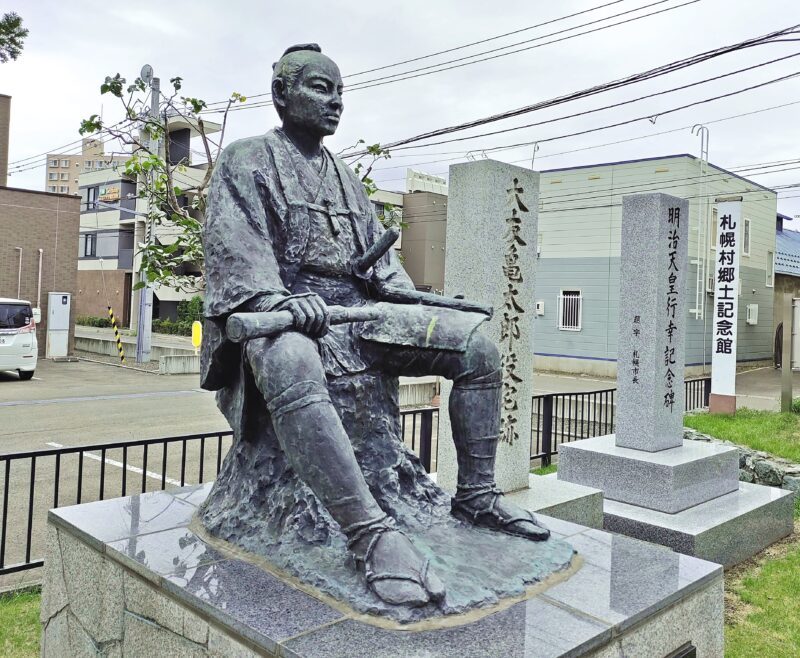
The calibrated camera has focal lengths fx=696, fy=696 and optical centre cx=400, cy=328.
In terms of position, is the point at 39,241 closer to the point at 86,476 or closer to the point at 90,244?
the point at 90,244

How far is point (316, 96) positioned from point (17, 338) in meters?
15.0

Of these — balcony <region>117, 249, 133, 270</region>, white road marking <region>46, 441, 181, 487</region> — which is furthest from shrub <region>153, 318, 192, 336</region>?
white road marking <region>46, 441, 181, 487</region>

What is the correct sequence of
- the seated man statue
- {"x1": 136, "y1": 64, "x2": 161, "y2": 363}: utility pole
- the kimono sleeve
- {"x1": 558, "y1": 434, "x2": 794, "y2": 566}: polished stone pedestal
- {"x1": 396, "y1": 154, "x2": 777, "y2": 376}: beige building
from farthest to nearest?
{"x1": 396, "y1": 154, "x2": 777, "y2": 376}: beige building < {"x1": 136, "y1": 64, "x2": 161, "y2": 363}: utility pole < {"x1": 558, "y1": 434, "x2": 794, "y2": 566}: polished stone pedestal < the kimono sleeve < the seated man statue

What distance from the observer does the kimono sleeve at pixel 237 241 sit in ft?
9.23

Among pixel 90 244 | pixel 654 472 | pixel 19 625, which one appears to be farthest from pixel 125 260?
pixel 654 472

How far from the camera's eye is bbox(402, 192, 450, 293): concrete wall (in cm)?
2841

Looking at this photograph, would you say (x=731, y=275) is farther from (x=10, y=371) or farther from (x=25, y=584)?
(x=10, y=371)

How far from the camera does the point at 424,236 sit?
94.1 ft

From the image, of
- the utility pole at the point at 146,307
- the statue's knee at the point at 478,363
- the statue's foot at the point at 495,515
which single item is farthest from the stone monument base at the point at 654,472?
the utility pole at the point at 146,307

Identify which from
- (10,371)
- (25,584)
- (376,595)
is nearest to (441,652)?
(376,595)

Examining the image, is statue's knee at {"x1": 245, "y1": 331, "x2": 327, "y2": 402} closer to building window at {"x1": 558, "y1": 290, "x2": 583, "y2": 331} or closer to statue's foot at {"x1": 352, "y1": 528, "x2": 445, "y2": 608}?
statue's foot at {"x1": 352, "y1": 528, "x2": 445, "y2": 608}

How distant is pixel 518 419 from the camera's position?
582 cm

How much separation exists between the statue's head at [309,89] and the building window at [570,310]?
56.9 ft

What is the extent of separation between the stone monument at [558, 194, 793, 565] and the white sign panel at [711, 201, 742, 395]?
4.10 m
